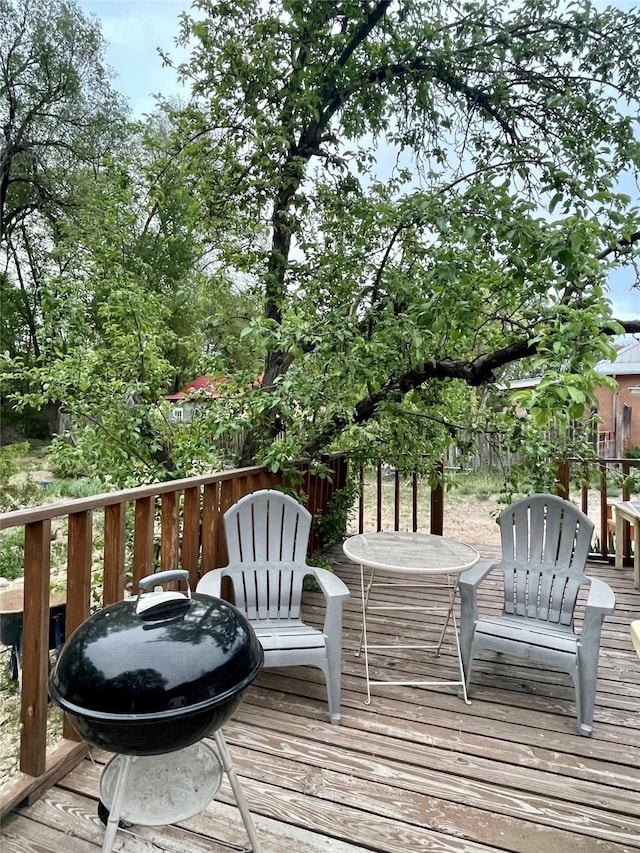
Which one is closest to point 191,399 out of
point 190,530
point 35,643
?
point 190,530

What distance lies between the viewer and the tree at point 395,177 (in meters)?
2.84

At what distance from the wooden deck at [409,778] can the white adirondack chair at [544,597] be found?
205mm

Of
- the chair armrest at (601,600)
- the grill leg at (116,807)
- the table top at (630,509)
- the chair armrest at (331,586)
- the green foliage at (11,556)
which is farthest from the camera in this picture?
the green foliage at (11,556)

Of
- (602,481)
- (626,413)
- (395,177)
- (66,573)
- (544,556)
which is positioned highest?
(395,177)

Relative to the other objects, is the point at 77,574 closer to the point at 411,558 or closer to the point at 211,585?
the point at 211,585

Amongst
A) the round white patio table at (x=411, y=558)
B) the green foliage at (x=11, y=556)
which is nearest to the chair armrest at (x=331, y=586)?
the round white patio table at (x=411, y=558)

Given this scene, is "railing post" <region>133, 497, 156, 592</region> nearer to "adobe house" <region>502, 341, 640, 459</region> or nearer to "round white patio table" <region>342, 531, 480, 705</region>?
"round white patio table" <region>342, 531, 480, 705</region>

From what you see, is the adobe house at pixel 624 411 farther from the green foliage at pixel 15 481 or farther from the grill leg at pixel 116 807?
the grill leg at pixel 116 807

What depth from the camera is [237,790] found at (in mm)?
1405

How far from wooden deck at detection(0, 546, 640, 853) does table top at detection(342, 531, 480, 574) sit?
650 mm

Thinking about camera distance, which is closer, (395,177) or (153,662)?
(153,662)

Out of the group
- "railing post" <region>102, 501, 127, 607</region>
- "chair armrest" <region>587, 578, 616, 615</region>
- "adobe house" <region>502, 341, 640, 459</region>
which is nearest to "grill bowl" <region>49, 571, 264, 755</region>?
"railing post" <region>102, 501, 127, 607</region>

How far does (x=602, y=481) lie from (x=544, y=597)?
1.61m

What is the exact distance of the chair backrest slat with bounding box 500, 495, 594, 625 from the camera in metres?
2.60
